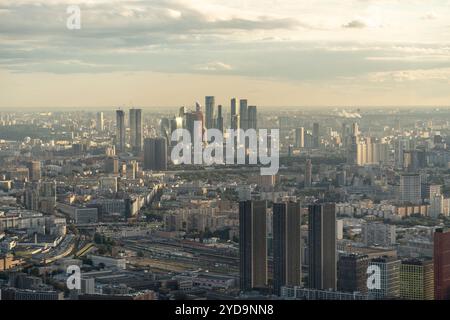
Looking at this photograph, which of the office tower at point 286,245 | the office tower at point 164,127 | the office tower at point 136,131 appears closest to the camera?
the office tower at point 286,245

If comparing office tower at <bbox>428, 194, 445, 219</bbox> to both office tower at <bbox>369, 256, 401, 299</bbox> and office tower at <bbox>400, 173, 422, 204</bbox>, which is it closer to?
office tower at <bbox>400, 173, 422, 204</bbox>

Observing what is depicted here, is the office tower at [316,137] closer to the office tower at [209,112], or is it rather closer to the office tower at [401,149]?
the office tower at [401,149]

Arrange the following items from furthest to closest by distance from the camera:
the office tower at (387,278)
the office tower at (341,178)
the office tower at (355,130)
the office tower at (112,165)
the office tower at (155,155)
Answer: the office tower at (112,165), the office tower at (155,155), the office tower at (341,178), the office tower at (355,130), the office tower at (387,278)

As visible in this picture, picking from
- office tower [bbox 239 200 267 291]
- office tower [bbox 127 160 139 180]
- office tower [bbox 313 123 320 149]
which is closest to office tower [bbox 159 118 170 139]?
office tower [bbox 127 160 139 180]

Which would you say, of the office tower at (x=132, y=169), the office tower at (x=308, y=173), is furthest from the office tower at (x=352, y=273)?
the office tower at (x=132, y=169)

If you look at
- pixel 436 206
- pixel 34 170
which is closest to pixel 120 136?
pixel 34 170

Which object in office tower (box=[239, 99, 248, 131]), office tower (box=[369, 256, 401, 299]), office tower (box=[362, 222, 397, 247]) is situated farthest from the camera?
office tower (box=[239, 99, 248, 131])
